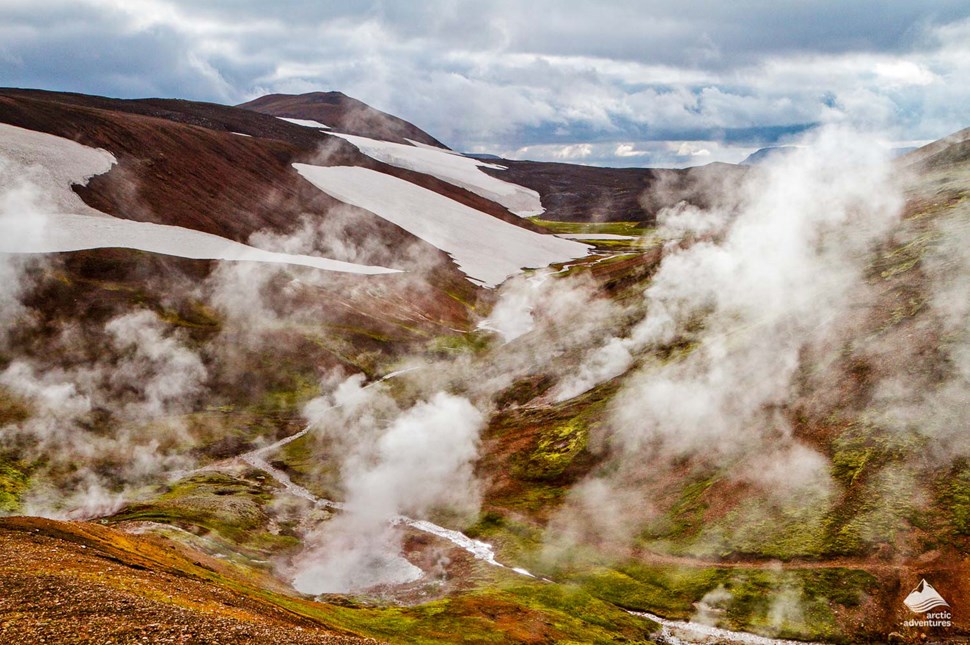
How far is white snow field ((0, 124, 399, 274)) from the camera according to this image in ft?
486

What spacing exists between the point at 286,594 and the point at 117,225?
13088cm

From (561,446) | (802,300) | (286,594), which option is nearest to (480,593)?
(286,594)

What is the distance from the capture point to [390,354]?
531 ft

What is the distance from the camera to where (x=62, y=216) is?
6220 inches

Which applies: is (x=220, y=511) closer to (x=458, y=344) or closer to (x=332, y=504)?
(x=332, y=504)

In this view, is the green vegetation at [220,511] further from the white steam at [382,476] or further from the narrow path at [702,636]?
the narrow path at [702,636]

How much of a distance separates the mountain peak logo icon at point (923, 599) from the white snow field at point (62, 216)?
16073cm

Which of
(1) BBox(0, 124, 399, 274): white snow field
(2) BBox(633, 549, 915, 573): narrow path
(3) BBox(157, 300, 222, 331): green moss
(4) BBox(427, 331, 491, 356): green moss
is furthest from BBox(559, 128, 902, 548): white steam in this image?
(1) BBox(0, 124, 399, 274): white snow field

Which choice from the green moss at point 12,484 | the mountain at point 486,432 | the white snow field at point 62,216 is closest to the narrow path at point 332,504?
the mountain at point 486,432

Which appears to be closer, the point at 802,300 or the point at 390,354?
the point at 802,300

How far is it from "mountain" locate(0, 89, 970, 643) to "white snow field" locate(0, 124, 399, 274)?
32.7 inches

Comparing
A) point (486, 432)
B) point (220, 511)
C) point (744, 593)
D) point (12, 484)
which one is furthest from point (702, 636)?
point (12, 484)

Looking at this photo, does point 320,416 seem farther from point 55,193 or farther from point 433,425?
point 55,193

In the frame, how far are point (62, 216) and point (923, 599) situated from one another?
180 m
